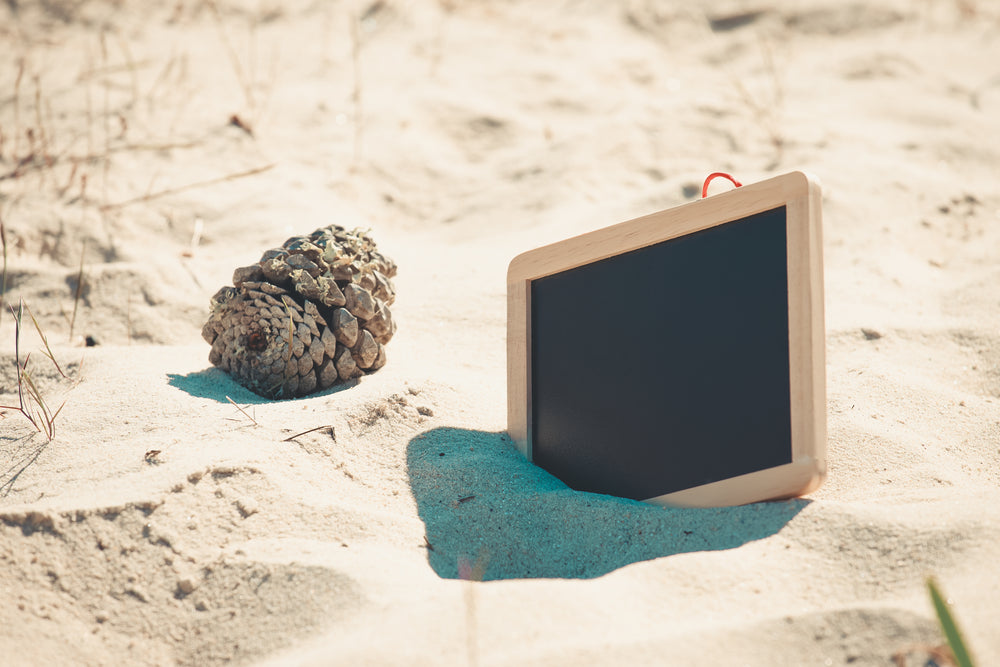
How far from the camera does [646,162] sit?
3846mm

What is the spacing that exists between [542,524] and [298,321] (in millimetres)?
888

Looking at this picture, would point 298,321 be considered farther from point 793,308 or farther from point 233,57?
point 233,57

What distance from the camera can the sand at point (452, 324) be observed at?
1280 mm

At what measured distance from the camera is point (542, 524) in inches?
62.8

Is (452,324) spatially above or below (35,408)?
below

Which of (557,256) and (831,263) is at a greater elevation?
(557,256)

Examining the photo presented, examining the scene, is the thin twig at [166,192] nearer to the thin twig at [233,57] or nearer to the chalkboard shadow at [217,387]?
the thin twig at [233,57]

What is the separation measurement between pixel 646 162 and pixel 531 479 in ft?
8.12

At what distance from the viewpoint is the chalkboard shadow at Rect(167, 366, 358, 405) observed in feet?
6.57

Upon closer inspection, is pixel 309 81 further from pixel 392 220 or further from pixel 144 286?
pixel 144 286

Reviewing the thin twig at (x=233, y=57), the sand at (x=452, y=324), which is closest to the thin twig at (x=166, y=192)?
the sand at (x=452, y=324)

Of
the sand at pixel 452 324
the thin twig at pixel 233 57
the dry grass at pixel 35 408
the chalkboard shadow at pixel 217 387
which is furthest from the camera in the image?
the thin twig at pixel 233 57

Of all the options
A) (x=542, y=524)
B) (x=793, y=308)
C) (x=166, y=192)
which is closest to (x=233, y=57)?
(x=166, y=192)

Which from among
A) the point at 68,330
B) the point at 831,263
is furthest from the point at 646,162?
the point at 68,330
